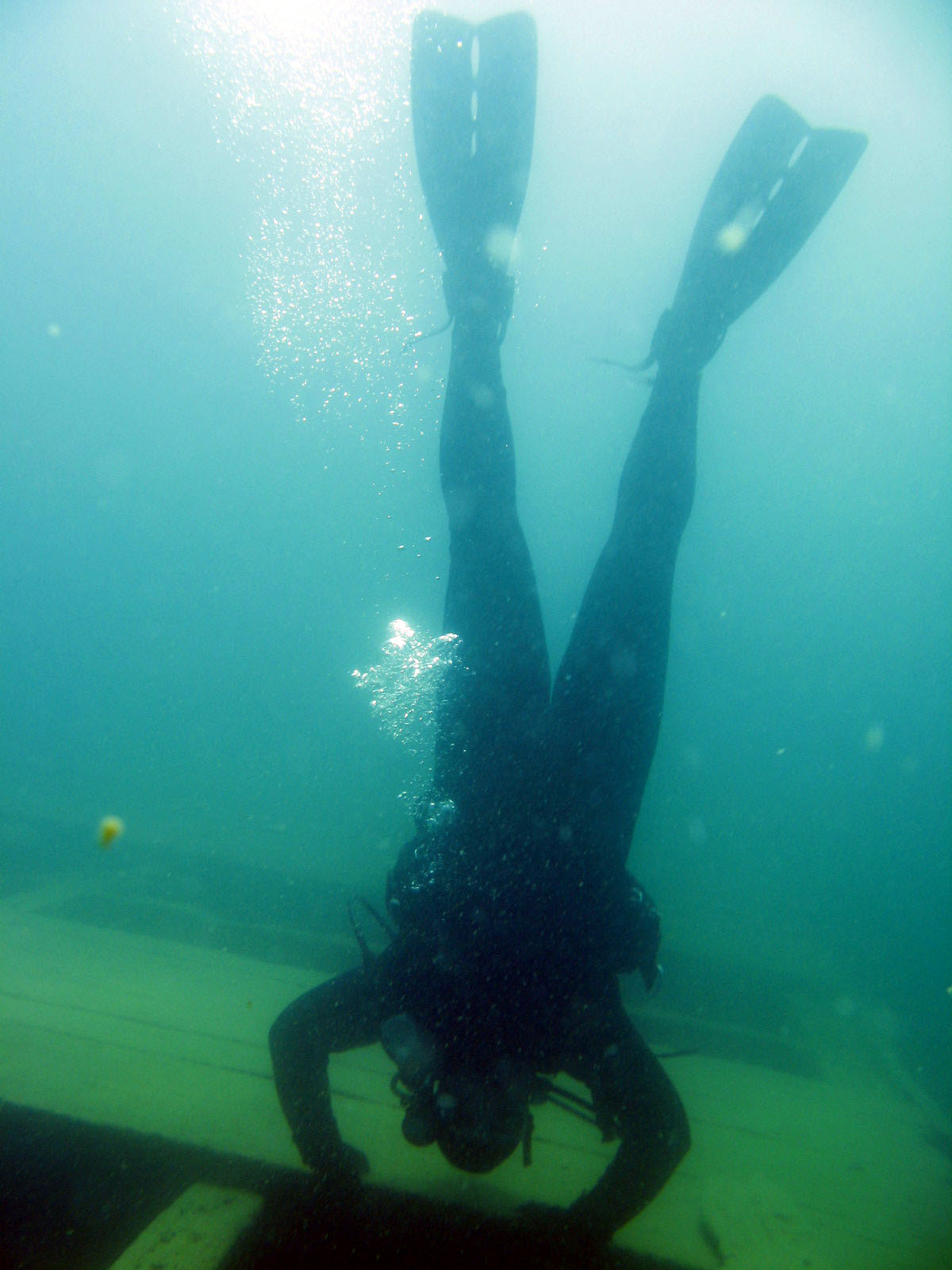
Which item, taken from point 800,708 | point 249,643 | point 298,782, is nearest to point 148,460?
point 249,643

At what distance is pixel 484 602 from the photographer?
3178 millimetres

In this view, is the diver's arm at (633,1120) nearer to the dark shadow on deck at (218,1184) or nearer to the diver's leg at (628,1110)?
the diver's leg at (628,1110)

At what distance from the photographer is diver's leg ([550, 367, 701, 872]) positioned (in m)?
2.95

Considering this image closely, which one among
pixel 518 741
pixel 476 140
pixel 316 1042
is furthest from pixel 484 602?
pixel 476 140

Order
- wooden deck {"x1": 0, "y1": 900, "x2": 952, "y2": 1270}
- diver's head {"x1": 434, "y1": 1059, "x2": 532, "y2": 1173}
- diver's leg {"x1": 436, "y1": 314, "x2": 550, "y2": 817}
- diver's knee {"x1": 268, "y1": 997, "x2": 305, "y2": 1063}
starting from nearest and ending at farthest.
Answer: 1. diver's head {"x1": 434, "y1": 1059, "x2": 532, "y2": 1173}
2. diver's knee {"x1": 268, "y1": 997, "x2": 305, "y2": 1063}
3. diver's leg {"x1": 436, "y1": 314, "x2": 550, "y2": 817}
4. wooden deck {"x1": 0, "y1": 900, "x2": 952, "y2": 1270}

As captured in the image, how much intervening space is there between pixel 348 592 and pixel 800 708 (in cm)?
5271

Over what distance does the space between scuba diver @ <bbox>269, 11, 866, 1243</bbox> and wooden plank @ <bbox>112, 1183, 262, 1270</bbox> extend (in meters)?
0.36

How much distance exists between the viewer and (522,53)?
348 cm

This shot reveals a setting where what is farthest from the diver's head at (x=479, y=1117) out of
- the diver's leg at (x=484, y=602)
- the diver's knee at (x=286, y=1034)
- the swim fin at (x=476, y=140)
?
the swim fin at (x=476, y=140)

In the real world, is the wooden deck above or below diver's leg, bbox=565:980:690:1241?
below

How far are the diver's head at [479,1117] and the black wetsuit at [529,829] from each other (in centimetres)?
9

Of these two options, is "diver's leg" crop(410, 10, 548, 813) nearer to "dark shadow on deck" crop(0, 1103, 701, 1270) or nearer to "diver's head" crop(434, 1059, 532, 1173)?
"diver's head" crop(434, 1059, 532, 1173)

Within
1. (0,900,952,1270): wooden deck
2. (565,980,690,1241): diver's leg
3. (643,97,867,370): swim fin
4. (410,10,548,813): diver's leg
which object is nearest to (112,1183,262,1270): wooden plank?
(0,900,952,1270): wooden deck

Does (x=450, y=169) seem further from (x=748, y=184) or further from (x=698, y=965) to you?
(x=698, y=965)
